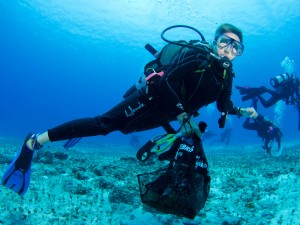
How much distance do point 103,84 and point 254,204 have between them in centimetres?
15077

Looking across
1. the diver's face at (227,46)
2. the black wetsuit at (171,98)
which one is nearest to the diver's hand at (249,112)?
the black wetsuit at (171,98)

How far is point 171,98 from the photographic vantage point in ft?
13.2

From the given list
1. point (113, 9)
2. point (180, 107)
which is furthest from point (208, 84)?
point (113, 9)

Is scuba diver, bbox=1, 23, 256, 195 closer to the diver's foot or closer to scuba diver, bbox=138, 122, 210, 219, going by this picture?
the diver's foot

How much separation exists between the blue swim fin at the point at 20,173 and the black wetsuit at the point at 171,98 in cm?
70

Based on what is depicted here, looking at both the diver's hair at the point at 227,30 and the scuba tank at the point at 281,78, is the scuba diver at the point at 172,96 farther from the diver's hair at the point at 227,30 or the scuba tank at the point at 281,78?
the scuba tank at the point at 281,78

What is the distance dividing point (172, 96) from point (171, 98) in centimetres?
4

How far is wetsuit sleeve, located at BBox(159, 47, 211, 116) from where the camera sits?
4.04 metres

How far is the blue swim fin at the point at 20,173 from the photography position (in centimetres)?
470

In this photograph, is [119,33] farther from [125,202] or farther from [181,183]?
[181,183]

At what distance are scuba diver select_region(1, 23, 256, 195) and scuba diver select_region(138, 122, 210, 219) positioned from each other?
31 cm

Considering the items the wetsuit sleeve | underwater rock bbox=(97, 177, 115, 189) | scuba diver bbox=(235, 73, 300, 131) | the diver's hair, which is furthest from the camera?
scuba diver bbox=(235, 73, 300, 131)

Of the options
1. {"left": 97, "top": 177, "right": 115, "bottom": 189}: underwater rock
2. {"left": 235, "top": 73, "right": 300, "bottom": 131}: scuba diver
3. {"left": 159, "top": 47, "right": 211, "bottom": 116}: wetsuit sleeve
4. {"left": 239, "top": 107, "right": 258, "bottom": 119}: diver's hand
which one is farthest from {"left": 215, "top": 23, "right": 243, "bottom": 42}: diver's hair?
{"left": 235, "top": 73, "right": 300, "bottom": 131}: scuba diver

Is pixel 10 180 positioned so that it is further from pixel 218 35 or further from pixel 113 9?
pixel 113 9
